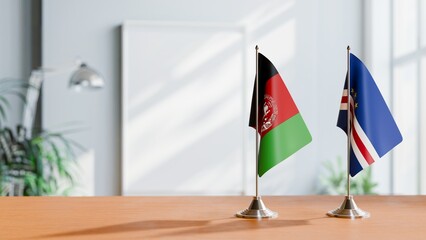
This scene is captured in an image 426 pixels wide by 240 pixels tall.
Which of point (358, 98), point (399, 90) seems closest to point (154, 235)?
point (358, 98)

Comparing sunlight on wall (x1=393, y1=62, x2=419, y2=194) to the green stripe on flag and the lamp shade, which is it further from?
the green stripe on flag

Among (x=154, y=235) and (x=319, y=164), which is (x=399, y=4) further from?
(x=154, y=235)

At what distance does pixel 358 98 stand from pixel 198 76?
423 centimetres

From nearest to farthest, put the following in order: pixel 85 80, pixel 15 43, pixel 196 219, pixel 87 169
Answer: pixel 196 219
pixel 85 80
pixel 15 43
pixel 87 169

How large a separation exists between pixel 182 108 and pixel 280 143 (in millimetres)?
4237

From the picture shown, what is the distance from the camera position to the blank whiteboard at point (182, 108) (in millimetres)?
5707

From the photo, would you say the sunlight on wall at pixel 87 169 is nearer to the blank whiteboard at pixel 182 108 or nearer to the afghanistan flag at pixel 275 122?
the blank whiteboard at pixel 182 108

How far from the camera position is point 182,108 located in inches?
228

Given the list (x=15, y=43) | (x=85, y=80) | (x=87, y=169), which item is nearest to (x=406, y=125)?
(x=87, y=169)

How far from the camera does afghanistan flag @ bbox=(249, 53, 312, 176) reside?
62.0 inches

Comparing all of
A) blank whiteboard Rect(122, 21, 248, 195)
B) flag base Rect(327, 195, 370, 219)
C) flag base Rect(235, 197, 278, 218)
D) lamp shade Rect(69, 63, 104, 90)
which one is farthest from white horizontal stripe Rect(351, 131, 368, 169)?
blank whiteboard Rect(122, 21, 248, 195)

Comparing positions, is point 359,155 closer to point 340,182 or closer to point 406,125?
point 340,182

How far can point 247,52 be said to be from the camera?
5.84 m

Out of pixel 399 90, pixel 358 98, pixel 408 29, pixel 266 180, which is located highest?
pixel 408 29
